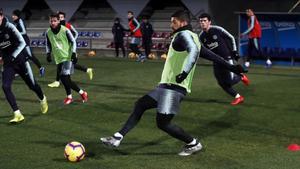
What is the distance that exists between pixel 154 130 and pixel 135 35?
16548mm

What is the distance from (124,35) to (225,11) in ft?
18.6

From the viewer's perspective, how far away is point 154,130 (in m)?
9.63

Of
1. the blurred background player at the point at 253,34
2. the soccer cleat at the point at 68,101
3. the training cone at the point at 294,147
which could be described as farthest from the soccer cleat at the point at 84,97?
the blurred background player at the point at 253,34

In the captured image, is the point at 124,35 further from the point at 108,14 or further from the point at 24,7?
the point at 24,7

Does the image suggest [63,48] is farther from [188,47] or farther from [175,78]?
[188,47]

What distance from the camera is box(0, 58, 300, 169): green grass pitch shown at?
747 cm

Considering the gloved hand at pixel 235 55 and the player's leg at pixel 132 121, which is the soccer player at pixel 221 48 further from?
the player's leg at pixel 132 121

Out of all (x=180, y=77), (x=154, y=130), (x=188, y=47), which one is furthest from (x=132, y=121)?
(x=154, y=130)

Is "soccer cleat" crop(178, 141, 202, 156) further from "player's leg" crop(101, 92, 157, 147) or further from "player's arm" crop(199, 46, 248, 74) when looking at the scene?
"player's arm" crop(199, 46, 248, 74)

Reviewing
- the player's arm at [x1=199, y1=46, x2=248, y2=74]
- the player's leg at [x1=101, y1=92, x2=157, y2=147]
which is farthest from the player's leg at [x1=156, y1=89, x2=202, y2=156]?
the player's arm at [x1=199, y1=46, x2=248, y2=74]

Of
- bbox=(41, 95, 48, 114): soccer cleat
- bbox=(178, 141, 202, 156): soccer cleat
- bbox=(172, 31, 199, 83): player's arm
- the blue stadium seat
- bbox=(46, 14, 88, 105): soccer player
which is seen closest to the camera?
bbox=(172, 31, 199, 83): player's arm

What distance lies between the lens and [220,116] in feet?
35.7

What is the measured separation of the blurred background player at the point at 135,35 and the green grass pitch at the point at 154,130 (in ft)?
31.9

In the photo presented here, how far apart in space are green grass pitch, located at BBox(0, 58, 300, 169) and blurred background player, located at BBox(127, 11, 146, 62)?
31.9ft
